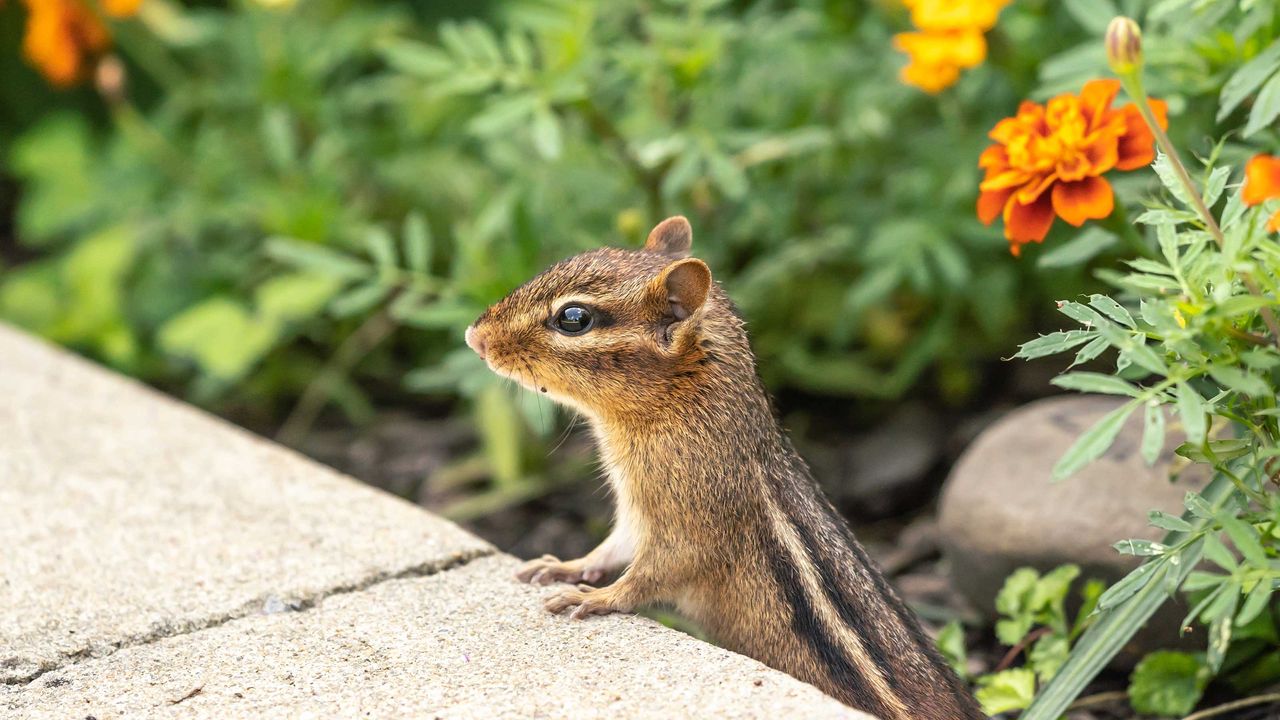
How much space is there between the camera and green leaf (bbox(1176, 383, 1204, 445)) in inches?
77.0

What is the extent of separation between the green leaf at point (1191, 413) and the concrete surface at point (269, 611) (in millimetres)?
679

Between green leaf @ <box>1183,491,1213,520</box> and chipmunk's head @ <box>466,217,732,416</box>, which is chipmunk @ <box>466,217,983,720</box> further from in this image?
green leaf @ <box>1183,491,1213,520</box>

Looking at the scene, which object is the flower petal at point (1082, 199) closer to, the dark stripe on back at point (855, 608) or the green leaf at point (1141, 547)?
the green leaf at point (1141, 547)

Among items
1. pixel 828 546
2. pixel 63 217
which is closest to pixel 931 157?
pixel 828 546

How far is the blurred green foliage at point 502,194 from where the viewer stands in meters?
4.10

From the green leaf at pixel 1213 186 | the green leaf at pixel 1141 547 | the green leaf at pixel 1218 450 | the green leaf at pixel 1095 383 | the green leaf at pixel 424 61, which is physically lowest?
the green leaf at pixel 1141 547

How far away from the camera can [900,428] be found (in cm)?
485

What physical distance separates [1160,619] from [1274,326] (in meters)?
1.16

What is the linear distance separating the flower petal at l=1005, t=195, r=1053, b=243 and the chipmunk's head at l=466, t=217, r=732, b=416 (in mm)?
599

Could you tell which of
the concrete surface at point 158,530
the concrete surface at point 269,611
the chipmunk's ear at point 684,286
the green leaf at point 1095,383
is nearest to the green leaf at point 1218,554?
the green leaf at point 1095,383

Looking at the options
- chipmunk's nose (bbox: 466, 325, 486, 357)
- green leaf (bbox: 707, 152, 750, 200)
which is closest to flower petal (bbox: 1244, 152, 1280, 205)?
chipmunk's nose (bbox: 466, 325, 486, 357)

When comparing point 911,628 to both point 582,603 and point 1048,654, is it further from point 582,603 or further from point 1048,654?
point 582,603

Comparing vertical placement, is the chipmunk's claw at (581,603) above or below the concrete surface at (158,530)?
above

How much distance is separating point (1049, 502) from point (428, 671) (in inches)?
63.8
